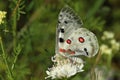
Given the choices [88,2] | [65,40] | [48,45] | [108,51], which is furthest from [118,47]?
[88,2]

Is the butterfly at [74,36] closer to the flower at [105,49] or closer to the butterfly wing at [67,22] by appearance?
the butterfly wing at [67,22]

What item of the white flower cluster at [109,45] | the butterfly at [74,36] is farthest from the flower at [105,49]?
the butterfly at [74,36]

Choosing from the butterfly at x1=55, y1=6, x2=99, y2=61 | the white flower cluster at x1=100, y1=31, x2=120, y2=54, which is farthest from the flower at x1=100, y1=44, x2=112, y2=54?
the butterfly at x1=55, y1=6, x2=99, y2=61

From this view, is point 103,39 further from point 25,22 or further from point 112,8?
point 112,8

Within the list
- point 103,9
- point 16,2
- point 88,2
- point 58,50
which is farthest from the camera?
point 88,2

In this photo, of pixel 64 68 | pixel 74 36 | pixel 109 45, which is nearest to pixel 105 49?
pixel 109 45
